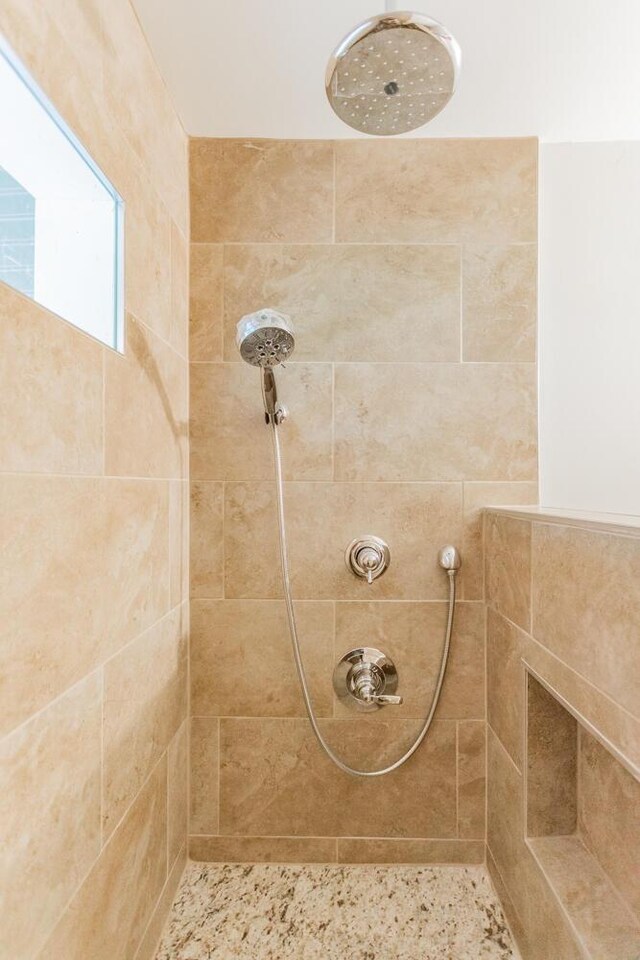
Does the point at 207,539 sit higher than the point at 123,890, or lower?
higher

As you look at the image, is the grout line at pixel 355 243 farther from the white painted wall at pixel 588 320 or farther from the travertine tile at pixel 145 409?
the travertine tile at pixel 145 409

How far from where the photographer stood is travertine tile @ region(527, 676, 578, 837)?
124 cm

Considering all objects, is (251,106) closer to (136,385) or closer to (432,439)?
(136,385)

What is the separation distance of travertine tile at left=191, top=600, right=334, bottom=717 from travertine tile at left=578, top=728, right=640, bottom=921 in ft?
2.19

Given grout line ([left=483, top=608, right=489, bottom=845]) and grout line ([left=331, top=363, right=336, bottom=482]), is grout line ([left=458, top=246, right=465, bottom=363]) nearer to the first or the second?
grout line ([left=331, top=363, right=336, bottom=482])

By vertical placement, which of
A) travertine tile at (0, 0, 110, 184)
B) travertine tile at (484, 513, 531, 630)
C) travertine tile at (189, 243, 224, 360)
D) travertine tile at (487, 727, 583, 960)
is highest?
travertine tile at (0, 0, 110, 184)

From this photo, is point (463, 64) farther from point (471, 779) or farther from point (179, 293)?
point (471, 779)

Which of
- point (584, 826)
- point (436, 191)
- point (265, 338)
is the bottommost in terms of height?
point (584, 826)

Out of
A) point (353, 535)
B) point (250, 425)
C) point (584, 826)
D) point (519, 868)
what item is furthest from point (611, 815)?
point (250, 425)

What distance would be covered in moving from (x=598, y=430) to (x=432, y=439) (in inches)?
18.8

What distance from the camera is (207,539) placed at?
159 cm

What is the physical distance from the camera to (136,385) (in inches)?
47.2

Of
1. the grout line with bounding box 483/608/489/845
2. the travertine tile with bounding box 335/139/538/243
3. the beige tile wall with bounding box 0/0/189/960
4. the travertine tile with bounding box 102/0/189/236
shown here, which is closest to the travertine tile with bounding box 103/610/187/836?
the beige tile wall with bounding box 0/0/189/960

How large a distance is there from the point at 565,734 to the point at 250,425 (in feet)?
3.69
